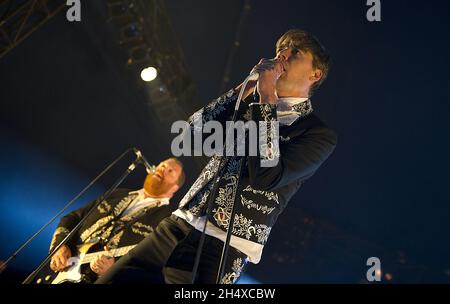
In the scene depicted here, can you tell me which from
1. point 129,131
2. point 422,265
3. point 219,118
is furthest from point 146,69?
point 422,265

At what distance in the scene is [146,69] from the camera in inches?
168

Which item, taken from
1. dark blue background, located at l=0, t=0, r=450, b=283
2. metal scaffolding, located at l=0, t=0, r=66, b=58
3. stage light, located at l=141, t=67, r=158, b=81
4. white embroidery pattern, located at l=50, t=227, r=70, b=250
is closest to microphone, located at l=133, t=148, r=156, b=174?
white embroidery pattern, located at l=50, t=227, r=70, b=250

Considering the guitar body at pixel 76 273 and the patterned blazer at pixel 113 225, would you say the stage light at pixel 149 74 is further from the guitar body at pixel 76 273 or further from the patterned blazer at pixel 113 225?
the guitar body at pixel 76 273

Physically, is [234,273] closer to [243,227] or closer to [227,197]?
[243,227]

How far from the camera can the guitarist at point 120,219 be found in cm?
279

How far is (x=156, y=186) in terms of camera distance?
11.0ft

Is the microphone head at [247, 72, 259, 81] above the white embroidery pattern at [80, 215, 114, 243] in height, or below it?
above

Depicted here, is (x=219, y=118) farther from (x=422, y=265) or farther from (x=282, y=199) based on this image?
(x=422, y=265)

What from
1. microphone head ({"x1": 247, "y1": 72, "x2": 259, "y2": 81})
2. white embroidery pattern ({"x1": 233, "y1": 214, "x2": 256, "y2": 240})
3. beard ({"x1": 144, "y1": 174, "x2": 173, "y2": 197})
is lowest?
beard ({"x1": 144, "y1": 174, "x2": 173, "y2": 197})

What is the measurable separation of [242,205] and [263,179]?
0.18 m

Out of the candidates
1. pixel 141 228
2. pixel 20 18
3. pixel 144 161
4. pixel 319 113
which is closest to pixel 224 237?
pixel 144 161

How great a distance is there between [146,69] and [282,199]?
3.30 meters

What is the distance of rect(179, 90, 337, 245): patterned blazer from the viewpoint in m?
1.30

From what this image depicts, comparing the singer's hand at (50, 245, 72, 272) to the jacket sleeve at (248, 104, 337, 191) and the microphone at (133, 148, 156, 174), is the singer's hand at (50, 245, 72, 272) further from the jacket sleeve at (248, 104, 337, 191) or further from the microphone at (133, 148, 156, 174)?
the jacket sleeve at (248, 104, 337, 191)
